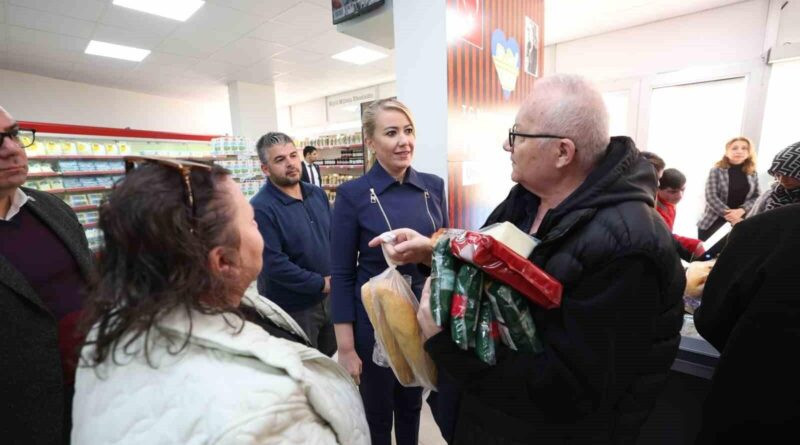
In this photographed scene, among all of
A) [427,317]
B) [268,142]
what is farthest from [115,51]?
[427,317]

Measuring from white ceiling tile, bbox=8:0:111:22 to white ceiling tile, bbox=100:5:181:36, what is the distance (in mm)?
103

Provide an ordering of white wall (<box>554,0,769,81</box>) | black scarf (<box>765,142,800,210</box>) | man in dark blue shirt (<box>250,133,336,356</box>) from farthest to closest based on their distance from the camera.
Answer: white wall (<box>554,0,769,81</box>) → man in dark blue shirt (<box>250,133,336,356</box>) → black scarf (<box>765,142,800,210</box>)

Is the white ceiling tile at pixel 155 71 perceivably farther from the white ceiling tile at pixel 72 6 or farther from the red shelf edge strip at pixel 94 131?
the white ceiling tile at pixel 72 6

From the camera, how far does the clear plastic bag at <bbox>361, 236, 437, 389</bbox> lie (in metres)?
1.01

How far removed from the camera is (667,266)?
0.83m

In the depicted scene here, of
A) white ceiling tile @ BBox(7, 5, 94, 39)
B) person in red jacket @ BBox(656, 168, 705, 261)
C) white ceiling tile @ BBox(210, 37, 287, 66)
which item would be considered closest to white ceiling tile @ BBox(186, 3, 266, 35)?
white ceiling tile @ BBox(210, 37, 287, 66)

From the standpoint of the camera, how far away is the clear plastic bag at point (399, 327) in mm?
1008

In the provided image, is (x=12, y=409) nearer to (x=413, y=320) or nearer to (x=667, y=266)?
(x=413, y=320)

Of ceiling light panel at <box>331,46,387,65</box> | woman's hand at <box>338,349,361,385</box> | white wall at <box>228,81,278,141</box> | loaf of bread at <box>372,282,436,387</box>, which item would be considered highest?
ceiling light panel at <box>331,46,387,65</box>

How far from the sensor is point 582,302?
0.81 meters


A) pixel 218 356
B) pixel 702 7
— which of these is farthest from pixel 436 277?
pixel 702 7

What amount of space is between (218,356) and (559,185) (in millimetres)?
978

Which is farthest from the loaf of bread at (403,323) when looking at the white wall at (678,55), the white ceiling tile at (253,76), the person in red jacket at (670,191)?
the white ceiling tile at (253,76)

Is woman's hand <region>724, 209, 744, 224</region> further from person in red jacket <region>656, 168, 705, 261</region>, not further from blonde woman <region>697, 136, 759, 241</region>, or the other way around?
person in red jacket <region>656, 168, 705, 261</region>
